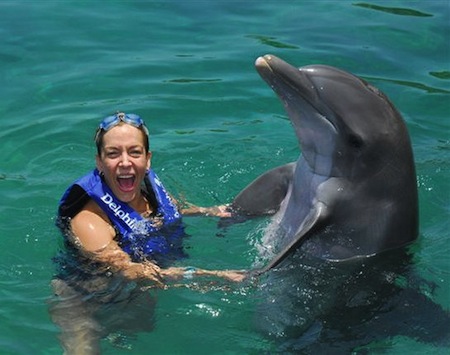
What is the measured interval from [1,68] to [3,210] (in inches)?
171

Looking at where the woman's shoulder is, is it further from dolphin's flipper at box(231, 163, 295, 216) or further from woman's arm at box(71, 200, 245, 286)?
dolphin's flipper at box(231, 163, 295, 216)

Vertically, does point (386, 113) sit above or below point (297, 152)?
above

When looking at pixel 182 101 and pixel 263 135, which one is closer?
pixel 263 135

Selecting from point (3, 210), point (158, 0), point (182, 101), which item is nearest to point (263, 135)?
point (182, 101)

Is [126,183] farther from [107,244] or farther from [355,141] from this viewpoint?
[355,141]

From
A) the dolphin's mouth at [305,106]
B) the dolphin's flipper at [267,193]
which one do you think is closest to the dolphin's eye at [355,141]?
the dolphin's mouth at [305,106]

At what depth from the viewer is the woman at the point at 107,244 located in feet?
22.2

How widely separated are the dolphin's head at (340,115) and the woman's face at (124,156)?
1063 mm

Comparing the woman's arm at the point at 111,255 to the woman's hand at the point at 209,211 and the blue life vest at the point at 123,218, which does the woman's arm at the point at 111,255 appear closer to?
the blue life vest at the point at 123,218

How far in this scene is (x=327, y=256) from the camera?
721 cm

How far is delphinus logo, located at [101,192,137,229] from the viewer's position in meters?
6.98

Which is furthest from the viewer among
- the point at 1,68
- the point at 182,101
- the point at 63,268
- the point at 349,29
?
the point at 349,29

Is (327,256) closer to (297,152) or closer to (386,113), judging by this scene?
(386,113)

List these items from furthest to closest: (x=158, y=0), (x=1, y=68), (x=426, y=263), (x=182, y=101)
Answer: (x=158, y=0)
(x=1, y=68)
(x=182, y=101)
(x=426, y=263)
